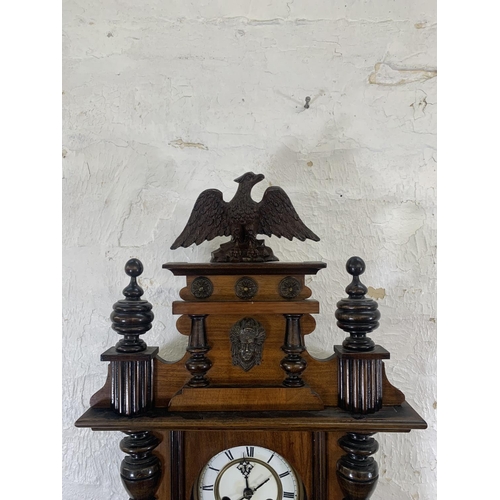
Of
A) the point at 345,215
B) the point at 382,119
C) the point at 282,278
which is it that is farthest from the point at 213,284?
the point at 382,119

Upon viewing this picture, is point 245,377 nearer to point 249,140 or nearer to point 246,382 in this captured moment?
point 246,382

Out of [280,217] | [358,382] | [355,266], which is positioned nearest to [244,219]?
[280,217]

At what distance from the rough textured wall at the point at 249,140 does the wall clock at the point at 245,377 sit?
169 millimetres

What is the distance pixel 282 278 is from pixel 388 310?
0.31 meters

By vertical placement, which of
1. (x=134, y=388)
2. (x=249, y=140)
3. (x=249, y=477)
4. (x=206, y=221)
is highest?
(x=249, y=140)

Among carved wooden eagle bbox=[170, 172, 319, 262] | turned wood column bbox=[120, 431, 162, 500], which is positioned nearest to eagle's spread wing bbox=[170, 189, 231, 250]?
carved wooden eagle bbox=[170, 172, 319, 262]

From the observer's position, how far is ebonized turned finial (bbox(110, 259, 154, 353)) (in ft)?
1.90

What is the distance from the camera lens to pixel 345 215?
782mm

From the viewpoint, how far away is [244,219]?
0.60 meters

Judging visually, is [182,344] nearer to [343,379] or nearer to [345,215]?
[343,379]

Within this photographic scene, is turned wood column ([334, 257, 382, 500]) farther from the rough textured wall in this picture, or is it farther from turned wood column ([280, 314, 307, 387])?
the rough textured wall

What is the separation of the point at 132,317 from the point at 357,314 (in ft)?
1.16

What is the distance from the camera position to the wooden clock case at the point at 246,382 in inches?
22.7

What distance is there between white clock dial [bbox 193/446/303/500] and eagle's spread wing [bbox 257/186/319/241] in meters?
0.36
